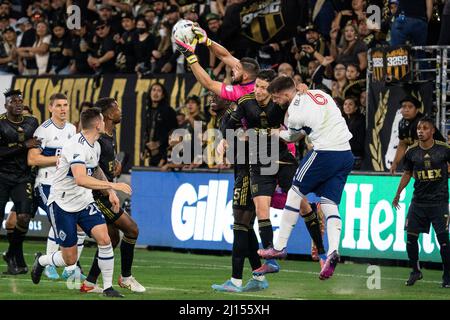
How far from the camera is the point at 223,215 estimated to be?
21.0 meters

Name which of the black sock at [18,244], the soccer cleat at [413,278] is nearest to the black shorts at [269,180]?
the soccer cleat at [413,278]

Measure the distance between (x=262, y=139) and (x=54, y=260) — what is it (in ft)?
9.64

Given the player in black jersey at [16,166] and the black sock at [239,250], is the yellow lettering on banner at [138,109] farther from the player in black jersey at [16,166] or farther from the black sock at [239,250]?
the black sock at [239,250]

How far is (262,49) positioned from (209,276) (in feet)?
24.7

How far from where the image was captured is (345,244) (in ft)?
64.3

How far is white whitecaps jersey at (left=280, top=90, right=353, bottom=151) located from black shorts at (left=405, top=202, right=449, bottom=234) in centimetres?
271

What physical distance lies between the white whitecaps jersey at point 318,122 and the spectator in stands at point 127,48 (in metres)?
12.1

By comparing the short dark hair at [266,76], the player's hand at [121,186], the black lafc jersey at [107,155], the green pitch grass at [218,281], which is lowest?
the green pitch grass at [218,281]

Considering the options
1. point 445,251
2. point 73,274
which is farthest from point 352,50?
point 73,274

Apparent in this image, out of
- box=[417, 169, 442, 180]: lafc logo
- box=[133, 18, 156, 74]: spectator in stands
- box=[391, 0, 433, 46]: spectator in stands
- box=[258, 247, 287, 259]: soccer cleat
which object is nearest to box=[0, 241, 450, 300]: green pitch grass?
box=[258, 247, 287, 259]: soccer cleat

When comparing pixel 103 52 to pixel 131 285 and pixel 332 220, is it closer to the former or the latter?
pixel 131 285

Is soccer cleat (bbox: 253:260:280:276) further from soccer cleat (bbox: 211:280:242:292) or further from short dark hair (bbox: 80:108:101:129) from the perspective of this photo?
short dark hair (bbox: 80:108:101:129)

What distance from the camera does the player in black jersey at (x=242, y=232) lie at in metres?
14.1
